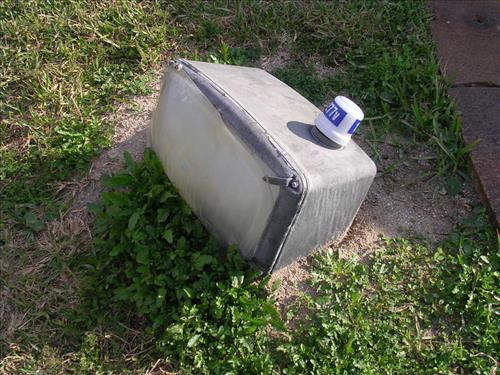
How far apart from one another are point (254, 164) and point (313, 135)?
0.28 metres

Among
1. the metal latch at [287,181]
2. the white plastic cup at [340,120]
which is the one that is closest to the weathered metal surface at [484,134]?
the white plastic cup at [340,120]

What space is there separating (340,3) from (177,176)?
1.70m

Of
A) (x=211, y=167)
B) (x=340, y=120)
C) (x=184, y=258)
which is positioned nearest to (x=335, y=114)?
(x=340, y=120)

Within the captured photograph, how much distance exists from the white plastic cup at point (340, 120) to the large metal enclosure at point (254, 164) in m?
0.05

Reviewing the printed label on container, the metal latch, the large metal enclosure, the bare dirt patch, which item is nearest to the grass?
the bare dirt patch

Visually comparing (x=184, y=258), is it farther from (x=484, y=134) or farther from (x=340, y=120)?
(x=484, y=134)

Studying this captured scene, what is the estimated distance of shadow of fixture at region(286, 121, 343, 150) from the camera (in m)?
1.95

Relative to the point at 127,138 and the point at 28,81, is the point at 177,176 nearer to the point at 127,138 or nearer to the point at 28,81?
the point at 127,138

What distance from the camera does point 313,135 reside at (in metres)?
1.97

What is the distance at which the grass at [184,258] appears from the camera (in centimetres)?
212

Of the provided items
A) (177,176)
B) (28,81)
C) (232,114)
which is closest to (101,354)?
(177,176)

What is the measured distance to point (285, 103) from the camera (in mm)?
2139

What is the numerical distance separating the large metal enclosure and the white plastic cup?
52 mm

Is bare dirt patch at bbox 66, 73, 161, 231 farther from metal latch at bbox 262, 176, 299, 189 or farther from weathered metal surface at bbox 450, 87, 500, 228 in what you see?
weathered metal surface at bbox 450, 87, 500, 228
